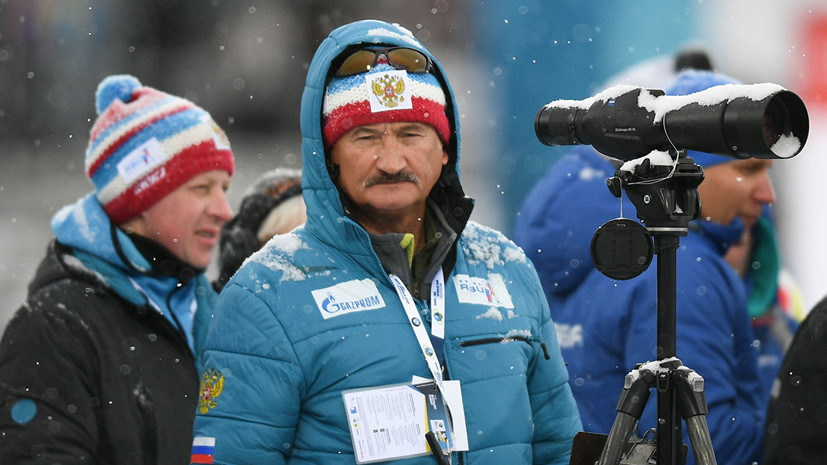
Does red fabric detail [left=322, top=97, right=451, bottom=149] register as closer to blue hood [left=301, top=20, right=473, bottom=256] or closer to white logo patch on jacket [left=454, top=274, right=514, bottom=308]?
blue hood [left=301, top=20, right=473, bottom=256]

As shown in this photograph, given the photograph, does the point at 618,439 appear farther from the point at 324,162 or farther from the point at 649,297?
the point at 649,297

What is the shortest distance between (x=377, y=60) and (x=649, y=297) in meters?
1.49

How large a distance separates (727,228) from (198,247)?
194cm

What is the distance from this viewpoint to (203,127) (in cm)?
412

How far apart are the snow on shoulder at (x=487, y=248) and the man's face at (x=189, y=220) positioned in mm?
1366

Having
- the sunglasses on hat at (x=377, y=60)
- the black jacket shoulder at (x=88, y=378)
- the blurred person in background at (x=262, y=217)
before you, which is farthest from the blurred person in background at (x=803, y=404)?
the blurred person in background at (x=262, y=217)

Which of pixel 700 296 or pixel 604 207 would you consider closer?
pixel 700 296

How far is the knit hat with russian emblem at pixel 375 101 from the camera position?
2.69 meters

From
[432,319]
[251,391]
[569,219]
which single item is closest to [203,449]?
[251,391]

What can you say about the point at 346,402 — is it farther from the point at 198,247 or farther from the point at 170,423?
the point at 198,247

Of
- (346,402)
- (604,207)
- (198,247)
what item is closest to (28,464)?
(198,247)

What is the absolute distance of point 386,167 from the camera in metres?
2.67

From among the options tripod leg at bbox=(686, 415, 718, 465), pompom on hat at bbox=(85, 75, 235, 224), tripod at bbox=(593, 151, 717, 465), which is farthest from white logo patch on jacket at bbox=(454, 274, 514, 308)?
pompom on hat at bbox=(85, 75, 235, 224)

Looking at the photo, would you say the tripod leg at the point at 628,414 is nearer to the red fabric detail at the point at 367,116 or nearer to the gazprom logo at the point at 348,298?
the gazprom logo at the point at 348,298
